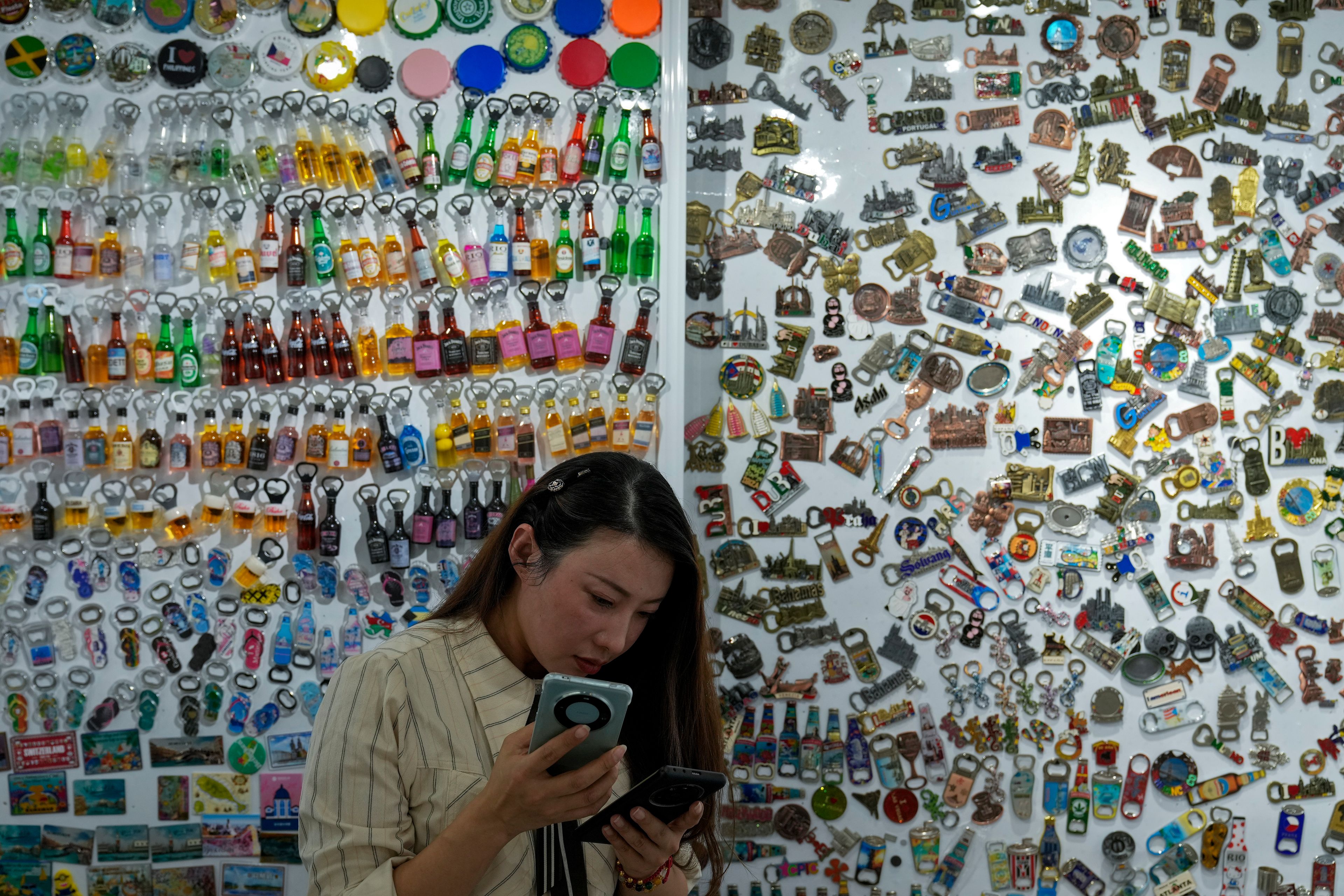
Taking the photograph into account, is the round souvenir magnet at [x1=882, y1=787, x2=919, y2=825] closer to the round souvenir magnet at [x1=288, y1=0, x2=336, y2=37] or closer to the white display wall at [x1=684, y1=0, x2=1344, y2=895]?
the white display wall at [x1=684, y1=0, x2=1344, y2=895]

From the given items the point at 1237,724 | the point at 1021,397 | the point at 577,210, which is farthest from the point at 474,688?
the point at 1237,724

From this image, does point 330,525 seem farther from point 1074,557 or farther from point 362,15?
point 1074,557

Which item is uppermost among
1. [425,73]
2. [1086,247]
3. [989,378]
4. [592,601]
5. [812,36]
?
[812,36]

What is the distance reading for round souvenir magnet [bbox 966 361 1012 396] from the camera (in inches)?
113

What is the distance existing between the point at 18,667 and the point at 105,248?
1063mm

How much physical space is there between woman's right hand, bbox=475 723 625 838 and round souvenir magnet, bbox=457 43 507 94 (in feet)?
6.11

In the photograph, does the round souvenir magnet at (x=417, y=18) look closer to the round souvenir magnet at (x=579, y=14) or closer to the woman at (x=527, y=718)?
the round souvenir magnet at (x=579, y=14)

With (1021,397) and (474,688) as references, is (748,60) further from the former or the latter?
(474,688)

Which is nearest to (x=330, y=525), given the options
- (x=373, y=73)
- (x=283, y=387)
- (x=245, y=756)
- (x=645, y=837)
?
(x=283, y=387)

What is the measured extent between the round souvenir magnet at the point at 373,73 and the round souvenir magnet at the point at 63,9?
702 millimetres

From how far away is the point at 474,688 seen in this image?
4.73 ft

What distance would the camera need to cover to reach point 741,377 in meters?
2.87

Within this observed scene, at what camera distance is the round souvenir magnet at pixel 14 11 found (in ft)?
8.50

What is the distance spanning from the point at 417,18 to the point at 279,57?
0.36 m
